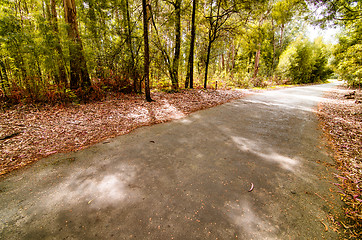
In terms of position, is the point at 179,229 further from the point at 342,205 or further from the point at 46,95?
the point at 46,95

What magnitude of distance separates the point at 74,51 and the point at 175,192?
748cm

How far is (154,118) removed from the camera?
561cm

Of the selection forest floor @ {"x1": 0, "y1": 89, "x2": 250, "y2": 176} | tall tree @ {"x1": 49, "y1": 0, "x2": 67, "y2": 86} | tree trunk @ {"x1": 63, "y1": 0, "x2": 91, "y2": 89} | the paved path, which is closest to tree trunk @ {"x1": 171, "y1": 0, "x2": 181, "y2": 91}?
forest floor @ {"x1": 0, "y1": 89, "x2": 250, "y2": 176}

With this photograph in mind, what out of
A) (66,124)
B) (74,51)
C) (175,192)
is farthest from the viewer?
(74,51)

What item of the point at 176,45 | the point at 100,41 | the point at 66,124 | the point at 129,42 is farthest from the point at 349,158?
the point at 100,41

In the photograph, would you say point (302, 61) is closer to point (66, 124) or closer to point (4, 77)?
point (66, 124)

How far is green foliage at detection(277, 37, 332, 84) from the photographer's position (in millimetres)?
22594

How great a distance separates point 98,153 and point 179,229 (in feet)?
8.19

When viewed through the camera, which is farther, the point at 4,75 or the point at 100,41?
the point at 100,41

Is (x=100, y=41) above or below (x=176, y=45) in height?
below

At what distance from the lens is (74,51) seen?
644 cm

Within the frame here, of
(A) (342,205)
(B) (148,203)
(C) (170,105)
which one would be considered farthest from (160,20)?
(A) (342,205)

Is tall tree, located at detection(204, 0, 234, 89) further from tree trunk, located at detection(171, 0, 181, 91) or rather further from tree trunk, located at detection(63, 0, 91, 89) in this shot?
tree trunk, located at detection(63, 0, 91, 89)

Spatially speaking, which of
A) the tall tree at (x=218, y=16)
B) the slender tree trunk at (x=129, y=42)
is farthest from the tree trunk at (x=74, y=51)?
the tall tree at (x=218, y=16)
